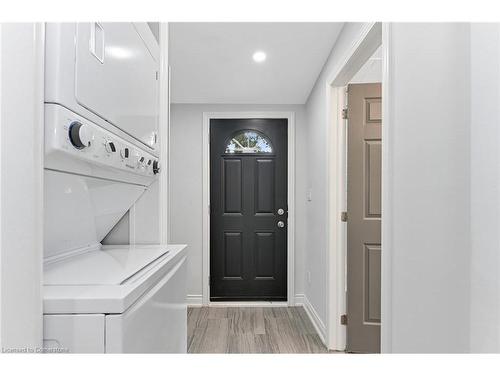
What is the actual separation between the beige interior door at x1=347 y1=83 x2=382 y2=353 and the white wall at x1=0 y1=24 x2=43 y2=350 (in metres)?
2.31

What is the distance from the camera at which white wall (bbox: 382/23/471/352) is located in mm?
1261

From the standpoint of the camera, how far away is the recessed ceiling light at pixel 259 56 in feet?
9.01

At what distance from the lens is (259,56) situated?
280 cm

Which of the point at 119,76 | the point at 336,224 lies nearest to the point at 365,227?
the point at 336,224

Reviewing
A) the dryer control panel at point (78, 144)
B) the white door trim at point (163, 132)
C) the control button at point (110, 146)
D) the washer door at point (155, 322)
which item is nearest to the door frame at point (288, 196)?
the white door trim at point (163, 132)

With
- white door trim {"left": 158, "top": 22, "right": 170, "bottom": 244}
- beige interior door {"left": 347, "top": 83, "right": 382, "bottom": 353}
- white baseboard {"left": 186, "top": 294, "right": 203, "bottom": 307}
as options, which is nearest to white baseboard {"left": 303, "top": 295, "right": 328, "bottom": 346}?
beige interior door {"left": 347, "top": 83, "right": 382, "bottom": 353}

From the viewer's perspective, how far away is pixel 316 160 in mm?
3350

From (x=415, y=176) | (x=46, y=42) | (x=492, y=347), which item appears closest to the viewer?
(x=46, y=42)

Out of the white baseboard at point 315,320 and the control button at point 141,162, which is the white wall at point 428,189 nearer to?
the control button at point 141,162

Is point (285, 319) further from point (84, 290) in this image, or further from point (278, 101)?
point (84, 290)

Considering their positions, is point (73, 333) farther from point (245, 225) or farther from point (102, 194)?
point (245, 225)

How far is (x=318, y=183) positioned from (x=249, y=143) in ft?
3.68

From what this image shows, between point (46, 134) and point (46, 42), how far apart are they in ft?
0.69

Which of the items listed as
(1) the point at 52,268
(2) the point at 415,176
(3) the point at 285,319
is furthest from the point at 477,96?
(3) the point at 285,319
